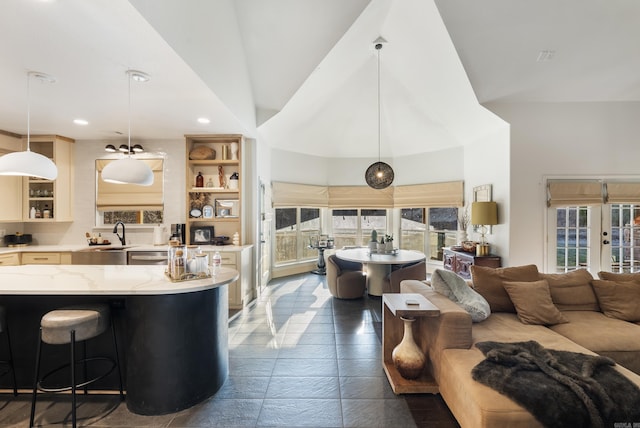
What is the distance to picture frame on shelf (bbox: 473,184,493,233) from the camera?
183 inches

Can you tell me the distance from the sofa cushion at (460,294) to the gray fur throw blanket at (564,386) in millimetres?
543

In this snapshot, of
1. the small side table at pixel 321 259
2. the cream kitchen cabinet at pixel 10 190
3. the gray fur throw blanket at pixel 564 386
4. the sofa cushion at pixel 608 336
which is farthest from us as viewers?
the small side table at pixel 321 259

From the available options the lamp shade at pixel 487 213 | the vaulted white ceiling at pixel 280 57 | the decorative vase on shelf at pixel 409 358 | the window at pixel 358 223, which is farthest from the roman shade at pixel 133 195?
the lamp shade at pixel 487 213

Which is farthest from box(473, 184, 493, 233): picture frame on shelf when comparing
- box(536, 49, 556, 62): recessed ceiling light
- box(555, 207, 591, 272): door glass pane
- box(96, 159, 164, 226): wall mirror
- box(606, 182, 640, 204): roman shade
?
box(96, 159, 164, 226): wall mirror

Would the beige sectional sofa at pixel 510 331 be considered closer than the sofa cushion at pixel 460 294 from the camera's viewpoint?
Yes

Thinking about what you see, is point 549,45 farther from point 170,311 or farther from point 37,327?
point 37,327

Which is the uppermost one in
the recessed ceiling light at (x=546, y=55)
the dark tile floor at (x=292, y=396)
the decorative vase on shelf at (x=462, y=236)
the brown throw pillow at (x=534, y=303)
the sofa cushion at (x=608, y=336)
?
the recessed ceiling light at (x=546, y=55)

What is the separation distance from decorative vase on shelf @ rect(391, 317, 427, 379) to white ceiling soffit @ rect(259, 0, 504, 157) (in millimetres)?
3437

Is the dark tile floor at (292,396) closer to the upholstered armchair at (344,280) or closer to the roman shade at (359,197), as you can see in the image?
the upholstered armchair at (344,280)

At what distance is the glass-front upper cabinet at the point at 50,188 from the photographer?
432cm

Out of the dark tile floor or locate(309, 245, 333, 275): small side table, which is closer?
the dark tile floor

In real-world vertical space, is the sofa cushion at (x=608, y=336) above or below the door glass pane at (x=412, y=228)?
below

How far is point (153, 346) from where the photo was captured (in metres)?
2.05

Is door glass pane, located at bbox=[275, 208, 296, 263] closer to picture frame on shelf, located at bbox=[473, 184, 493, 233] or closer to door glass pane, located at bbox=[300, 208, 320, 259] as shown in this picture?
door glass pane, located at bbox=[300, 208, 320, 259]
